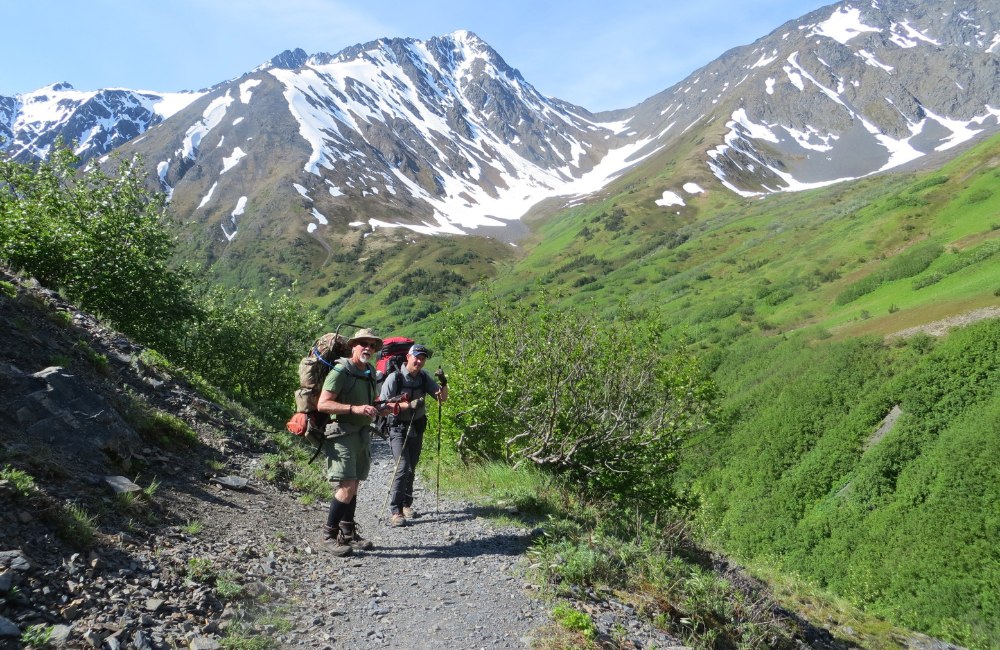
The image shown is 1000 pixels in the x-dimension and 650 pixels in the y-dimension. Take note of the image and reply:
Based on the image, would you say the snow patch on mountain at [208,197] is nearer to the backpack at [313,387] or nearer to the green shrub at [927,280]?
the green shrub at [927,280]

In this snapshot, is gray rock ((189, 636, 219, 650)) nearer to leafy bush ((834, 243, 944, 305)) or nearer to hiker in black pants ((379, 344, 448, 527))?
hiker in black pants ((379, 344, 448, 527))

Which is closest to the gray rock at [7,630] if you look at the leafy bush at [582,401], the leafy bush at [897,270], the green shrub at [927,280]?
the leafy bush at [582,401]

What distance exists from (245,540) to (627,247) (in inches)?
4268

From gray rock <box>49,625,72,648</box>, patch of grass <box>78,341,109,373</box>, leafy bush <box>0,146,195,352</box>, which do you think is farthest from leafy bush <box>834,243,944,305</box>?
gray rock <box>49,625,72,648</box>

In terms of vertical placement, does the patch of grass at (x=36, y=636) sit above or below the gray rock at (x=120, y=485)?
below

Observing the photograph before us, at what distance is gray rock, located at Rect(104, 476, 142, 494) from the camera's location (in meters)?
6.03

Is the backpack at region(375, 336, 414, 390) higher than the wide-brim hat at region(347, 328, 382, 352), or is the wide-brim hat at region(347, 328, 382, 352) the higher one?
the wide-brim hat at region(347, 328, 382, 352)

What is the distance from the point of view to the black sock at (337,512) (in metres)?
6.63

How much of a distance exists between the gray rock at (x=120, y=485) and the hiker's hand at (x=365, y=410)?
2.60 metres

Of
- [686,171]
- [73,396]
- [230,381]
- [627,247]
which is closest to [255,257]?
[627,247]

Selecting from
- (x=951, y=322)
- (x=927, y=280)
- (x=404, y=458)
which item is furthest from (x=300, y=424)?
(x=927, y=280)

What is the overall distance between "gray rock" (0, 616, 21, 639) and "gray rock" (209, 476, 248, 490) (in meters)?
4.29

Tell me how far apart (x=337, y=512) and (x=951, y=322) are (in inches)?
858

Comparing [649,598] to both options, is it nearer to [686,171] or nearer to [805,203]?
[805,203]
